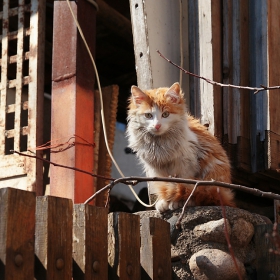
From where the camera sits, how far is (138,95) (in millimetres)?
4410

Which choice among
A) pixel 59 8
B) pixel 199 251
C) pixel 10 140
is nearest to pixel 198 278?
pixel 199 251

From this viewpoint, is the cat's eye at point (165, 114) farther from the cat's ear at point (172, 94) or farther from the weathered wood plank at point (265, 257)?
the weathered wood plank at point (265, 257)

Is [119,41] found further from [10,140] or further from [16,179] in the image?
[16,179]

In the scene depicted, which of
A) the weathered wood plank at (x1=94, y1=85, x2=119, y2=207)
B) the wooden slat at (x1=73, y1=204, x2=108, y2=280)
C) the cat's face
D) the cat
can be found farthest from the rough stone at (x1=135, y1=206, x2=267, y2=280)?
the weathered wood plank at (x1=94, y1=85, x2=119, y2=207)

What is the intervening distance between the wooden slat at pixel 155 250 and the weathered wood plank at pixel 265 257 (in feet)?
1.64

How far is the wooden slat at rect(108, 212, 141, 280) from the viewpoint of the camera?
3170 millimetres

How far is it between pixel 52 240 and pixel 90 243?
0.25m

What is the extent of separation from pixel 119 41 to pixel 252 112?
3.16 meters

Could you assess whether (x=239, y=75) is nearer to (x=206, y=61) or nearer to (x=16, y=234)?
(x=206, y=61)

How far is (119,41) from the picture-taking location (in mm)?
7590

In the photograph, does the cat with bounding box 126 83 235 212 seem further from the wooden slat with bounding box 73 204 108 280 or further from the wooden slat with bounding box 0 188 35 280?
the wooden slat with bounding box 0 188 35 280

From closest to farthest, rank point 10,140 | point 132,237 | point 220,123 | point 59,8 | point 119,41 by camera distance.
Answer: point 132,237, point 220,123, point 59,8, point 10,140, point 119,41

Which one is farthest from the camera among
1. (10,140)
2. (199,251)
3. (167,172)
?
(10,140)

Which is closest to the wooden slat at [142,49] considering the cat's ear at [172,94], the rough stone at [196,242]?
the cat's ear at [172,94]
